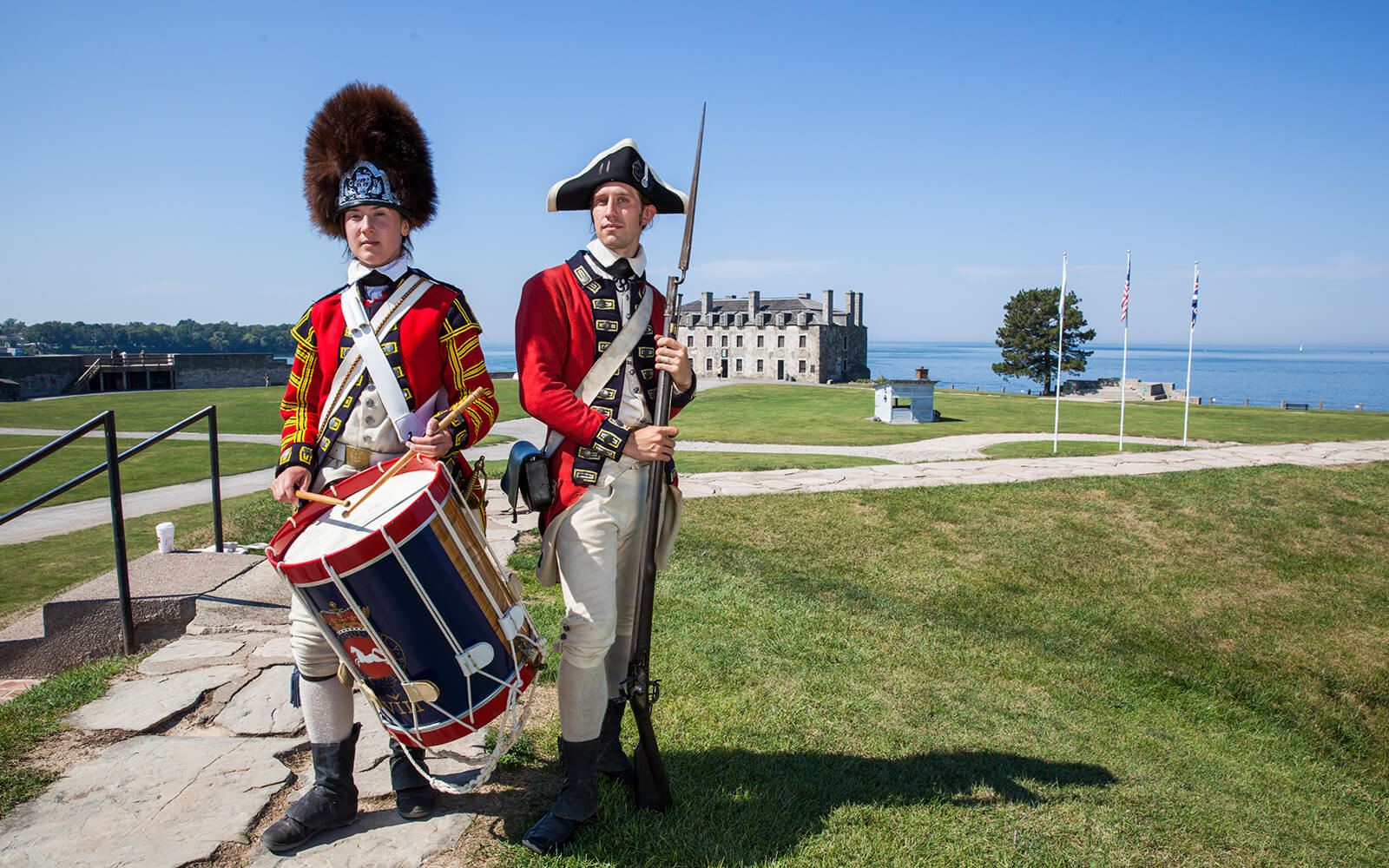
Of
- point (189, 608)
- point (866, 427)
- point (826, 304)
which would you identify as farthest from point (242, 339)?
point (189, 608)

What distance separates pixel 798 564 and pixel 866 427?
15081 millimetres

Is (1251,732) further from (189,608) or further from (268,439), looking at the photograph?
(268,439)

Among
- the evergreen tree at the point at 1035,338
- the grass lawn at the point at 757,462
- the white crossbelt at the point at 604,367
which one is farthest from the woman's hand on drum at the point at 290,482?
the evergreen tree at the point at 1035,338

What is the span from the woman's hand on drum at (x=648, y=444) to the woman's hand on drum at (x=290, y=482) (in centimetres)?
117

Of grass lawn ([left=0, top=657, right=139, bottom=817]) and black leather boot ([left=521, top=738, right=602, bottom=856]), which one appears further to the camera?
grass lawn ([left=0, top=657, right=139, bottom=817])

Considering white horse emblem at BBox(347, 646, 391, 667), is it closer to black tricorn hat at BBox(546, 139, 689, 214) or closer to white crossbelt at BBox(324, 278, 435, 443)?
white crossbelt at BBox(324, 278, 435, 443)

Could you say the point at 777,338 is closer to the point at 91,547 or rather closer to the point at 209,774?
the point at 91,547

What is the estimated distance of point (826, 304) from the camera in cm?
8000

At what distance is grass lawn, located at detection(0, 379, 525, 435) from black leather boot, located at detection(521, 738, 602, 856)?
21.9 meters

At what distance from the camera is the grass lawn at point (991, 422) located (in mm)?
19203

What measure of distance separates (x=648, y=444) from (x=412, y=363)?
3.05 ft

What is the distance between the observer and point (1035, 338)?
224ft

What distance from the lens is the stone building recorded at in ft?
255

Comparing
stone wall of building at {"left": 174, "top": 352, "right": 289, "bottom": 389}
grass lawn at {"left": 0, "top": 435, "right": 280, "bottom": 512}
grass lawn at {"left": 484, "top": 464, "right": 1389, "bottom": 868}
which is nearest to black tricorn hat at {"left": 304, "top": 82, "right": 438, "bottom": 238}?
grass lawn at {"left": 484, "top": 464, "right": 1389, "bottom": 868}
